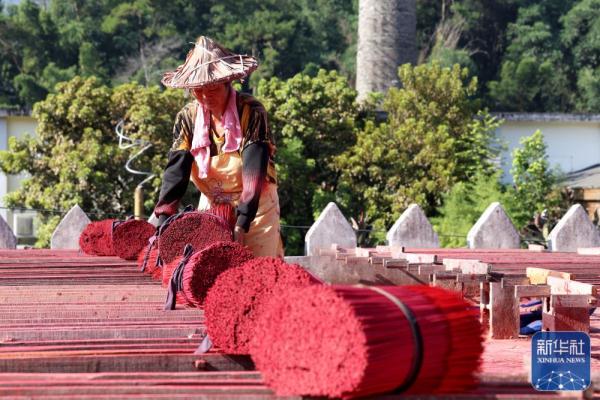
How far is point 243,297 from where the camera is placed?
12.9ft

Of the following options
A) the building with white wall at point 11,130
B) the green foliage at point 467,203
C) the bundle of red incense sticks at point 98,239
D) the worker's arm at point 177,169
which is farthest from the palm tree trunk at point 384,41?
the worker's arm at point 177,169

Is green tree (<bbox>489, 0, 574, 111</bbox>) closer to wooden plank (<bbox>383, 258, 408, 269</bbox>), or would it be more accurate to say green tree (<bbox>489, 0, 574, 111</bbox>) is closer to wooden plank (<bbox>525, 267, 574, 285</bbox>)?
wooden plank (<bbox>383, 258, 408, 269</bbox>)

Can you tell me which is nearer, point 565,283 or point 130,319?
point 130,319

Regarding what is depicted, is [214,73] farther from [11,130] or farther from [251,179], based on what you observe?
[11,130]

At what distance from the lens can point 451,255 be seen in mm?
9773

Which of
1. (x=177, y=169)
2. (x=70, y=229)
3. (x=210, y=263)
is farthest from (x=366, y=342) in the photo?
(x=70, y=229)

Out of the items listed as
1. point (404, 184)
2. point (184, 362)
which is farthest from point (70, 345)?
point (404, 184)

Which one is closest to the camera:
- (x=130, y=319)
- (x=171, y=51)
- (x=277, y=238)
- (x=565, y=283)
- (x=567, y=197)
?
(x=130, y=319)

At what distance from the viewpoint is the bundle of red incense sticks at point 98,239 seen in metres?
8.93

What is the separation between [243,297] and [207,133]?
8.97 ft

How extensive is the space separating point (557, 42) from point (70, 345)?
3655cm

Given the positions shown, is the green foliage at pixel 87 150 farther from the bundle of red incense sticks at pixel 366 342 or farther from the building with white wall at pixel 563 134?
the bundle of red incense sticks at pixel 366 342

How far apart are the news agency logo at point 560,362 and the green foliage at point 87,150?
50.8ft

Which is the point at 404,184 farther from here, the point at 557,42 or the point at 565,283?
the point at 557,42
